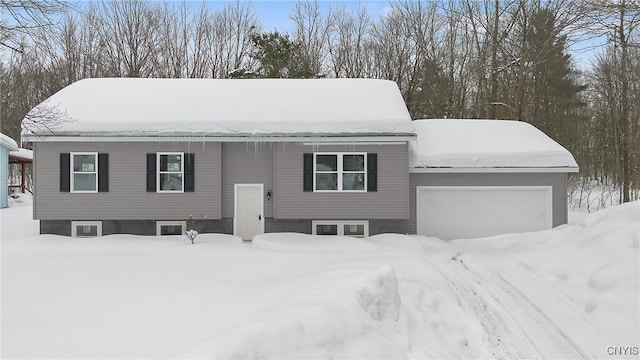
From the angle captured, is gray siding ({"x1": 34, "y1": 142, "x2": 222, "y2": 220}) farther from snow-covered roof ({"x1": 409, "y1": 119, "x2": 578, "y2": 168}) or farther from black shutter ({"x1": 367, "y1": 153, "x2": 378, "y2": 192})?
snow-covered roof ({"x1": 409, "y1": 119, "x2": 578, "y2": 168})

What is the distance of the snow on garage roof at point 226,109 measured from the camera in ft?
41.8

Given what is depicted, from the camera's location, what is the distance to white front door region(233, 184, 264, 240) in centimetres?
1337

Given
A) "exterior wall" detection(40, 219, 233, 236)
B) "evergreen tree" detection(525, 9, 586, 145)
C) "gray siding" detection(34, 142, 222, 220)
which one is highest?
"evergreen tree" detection(525, 9, 586, 145)

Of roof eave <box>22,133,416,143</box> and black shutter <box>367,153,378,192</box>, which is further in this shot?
black shutter <box>367,153,378,192</box>

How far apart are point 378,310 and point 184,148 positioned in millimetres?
8810

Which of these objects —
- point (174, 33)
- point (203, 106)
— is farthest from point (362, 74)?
point (203, 106)

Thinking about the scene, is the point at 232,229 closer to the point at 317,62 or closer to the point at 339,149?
the point at 339,149

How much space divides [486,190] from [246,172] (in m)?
7.17

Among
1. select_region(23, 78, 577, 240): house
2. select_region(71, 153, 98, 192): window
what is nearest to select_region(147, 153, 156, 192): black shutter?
select_region(23, 78, 577, 240): house

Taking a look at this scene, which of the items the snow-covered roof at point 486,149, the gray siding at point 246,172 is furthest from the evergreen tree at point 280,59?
the gray siding at point 246,172

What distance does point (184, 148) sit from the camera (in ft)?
43.0

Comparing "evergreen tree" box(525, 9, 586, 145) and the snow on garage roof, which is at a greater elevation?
"evergreen tree" box(525, 9, 586, 145)

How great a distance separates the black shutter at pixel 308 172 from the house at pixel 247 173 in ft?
0.09

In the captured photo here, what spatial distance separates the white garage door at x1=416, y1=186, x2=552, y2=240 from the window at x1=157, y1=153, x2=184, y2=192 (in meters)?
7.07
